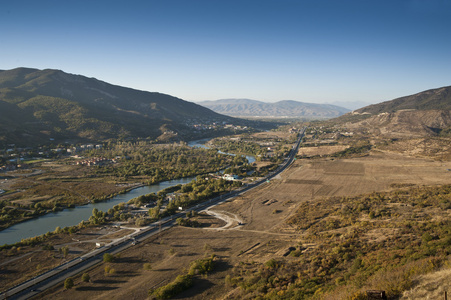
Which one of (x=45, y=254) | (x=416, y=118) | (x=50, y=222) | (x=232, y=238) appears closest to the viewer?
(x=45, y=254)

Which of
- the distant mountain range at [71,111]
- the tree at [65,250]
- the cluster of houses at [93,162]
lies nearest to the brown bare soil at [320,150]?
the cluster of houses at [93,162]

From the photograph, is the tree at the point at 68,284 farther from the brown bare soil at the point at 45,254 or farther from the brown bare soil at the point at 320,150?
the brown bare soil at the point at 320,150

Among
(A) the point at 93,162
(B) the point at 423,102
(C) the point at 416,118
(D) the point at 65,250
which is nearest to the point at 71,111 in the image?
(A) the point at 93,162

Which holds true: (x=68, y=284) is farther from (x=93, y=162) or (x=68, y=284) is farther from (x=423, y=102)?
(x=423, y=102)

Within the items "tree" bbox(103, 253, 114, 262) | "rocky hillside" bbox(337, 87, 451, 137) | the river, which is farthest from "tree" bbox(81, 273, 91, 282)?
"rocky hillside" bbox(337, 87, 451, 137)

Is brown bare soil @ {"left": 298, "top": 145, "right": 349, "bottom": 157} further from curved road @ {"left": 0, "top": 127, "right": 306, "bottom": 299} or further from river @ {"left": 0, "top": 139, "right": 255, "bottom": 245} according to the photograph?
river @ {"left": 0, "top": 139, "right": 255, "bottom": 245}

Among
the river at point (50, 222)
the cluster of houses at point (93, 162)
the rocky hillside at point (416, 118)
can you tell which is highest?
the rocky hillside at point (416, 118)
